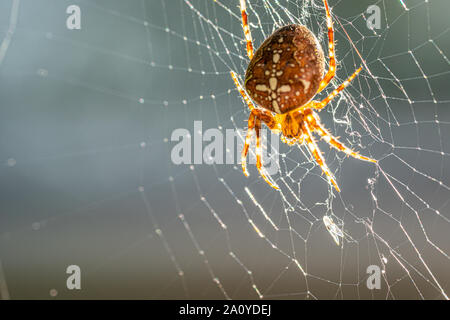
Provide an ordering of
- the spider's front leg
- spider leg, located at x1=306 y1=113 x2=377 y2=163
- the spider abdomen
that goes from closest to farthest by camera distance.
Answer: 1. the spider abdomen
2. spider leg, located at x1=306 y1=113 x2=377 y2=163
3. the spider's front leg

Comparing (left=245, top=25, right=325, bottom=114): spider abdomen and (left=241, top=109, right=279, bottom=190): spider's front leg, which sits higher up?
(left=245, top=25, right=325, bottom=114): spider abdomen

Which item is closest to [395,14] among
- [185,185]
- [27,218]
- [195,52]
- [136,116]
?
[195,52]

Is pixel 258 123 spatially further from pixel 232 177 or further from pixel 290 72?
pixel 232 177

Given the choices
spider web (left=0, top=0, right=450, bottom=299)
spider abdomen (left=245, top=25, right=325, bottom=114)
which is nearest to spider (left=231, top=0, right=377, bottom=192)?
spider abdomen (left=245, top=25, right=325, bottom=114)

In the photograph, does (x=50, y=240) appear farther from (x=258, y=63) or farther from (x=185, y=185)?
(x=258, y=63)

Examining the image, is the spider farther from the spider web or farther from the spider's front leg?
the spider web

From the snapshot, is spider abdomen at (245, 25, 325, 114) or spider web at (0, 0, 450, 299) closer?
spider abdomen at (245, 25, 325, 114)

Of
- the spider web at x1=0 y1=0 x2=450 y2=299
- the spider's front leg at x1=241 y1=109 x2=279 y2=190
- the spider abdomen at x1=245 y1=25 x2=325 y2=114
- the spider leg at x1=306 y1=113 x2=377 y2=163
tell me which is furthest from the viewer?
the spider web at x1=0 y1=0 x2=450 y2=299

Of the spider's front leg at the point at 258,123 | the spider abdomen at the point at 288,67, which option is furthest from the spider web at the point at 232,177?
the spider abdomen at the point at 288,67
